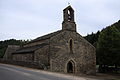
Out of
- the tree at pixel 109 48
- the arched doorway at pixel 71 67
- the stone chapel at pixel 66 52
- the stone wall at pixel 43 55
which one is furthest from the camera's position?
the tree at pixel 109 48

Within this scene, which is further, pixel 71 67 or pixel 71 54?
pixel 71 67

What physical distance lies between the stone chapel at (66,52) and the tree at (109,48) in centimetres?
293

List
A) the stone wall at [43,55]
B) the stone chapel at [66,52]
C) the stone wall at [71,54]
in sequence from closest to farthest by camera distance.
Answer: the stone wall at [43,55]
the stone chapel at [66,52]
the stone wall at [71,54]

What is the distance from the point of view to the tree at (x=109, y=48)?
105 feet

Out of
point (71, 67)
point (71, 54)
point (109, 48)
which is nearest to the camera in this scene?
point (71, 54)

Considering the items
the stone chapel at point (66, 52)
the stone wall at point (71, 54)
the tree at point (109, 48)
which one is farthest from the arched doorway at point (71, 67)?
the tree at point (109, 48)

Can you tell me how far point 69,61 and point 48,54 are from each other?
443 centimetres

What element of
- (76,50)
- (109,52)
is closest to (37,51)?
(76,50)

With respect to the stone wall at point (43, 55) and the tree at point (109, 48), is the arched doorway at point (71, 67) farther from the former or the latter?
the tree at point (109, 48)

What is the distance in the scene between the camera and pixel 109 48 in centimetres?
3259

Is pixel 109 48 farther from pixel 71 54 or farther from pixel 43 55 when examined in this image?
pixel 43 55

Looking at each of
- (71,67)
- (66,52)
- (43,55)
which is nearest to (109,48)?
(71,67)

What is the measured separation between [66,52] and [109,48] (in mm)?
9518

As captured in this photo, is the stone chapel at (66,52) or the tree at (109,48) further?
the tree at (109,48)
